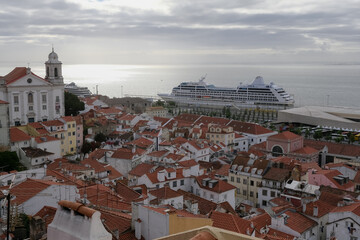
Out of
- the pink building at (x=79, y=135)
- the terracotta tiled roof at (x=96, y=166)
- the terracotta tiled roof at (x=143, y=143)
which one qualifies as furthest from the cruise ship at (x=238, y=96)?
the terracotta tiled roof at (x=96, y=166)

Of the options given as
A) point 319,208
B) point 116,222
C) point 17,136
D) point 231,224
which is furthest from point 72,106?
point 116,222

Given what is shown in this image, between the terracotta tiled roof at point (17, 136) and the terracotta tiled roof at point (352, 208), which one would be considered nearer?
the terracotta tiled roof at point (352, 208)

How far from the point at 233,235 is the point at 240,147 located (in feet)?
113

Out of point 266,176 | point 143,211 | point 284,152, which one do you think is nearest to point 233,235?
point 143,211

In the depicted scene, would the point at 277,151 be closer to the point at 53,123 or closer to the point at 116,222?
the point at 53,123

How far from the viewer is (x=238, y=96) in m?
82.4

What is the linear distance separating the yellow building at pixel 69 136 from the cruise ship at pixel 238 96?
48063mm

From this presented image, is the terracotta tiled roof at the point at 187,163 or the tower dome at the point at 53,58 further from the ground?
the tower dome at the point at 53,58

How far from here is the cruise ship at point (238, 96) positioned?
7844 centimetres

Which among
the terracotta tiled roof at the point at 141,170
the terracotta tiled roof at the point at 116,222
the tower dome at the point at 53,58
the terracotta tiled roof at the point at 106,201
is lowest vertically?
the terracotta tiled roof at the point at 141,170

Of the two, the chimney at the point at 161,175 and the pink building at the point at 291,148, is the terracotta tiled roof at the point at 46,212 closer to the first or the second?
the chimney at the point at 161,175

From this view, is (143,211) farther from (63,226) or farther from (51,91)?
(51,91)

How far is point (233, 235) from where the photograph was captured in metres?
3.51

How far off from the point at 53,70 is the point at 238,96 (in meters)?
50.0
